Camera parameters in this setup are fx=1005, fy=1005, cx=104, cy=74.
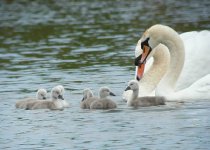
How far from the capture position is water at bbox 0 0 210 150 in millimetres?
13750

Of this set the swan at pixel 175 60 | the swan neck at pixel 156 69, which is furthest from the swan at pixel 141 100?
the swan neck at pixel 156 69

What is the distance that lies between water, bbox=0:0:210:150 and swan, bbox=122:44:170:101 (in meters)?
0.49

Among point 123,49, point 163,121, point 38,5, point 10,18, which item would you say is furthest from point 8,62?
point 38,5

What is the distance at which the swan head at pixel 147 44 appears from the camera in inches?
690

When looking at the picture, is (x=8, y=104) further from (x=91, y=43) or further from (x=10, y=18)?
(x=10, y=18)

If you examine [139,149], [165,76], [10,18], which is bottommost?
[139,149]

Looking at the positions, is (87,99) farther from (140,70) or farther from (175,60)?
(175,60)

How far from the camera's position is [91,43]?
27.4m

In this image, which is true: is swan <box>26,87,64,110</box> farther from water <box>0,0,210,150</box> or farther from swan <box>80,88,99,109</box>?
swan <box>80,88,99,109</box>

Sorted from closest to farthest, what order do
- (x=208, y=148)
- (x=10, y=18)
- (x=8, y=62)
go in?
1. (x=208, y=148)
2. (x=8, y=62)
3. (x=10, y=18)

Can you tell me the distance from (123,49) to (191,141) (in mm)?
12392

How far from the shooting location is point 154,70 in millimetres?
18391

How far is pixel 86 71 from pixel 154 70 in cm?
330

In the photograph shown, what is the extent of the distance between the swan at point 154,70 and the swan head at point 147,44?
0.20 feet
